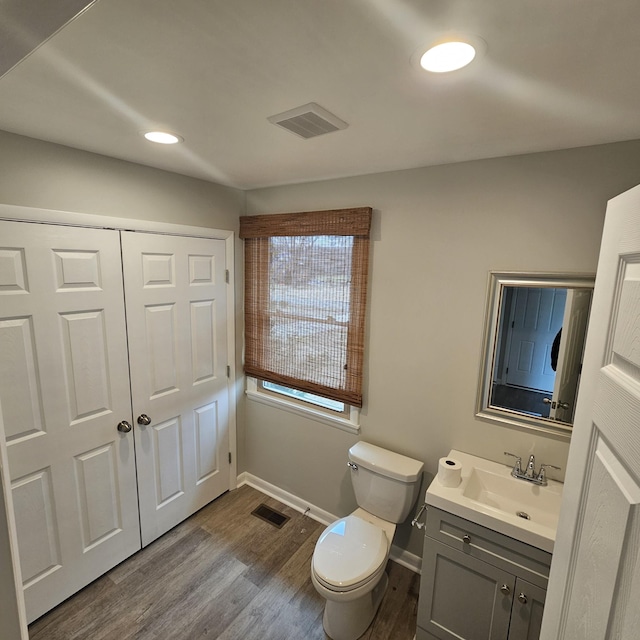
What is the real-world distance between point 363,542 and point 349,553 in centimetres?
10

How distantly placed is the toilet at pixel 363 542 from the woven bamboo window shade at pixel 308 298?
418 millimetres

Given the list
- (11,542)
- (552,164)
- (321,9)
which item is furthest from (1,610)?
(552,164)

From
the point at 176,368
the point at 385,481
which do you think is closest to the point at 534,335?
the point at 385,481

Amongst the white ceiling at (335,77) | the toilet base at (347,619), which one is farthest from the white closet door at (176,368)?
the toilet base at (347,619)

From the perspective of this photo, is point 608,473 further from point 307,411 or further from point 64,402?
point 64,402

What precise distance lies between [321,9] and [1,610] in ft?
4.80

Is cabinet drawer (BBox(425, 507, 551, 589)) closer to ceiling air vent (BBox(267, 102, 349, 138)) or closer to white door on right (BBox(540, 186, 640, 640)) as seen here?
white door on right (BBox(540, 186, 640, 640))

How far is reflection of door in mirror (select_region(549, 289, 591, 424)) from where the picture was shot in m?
1.52

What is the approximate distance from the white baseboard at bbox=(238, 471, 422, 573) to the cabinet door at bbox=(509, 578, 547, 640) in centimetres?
73

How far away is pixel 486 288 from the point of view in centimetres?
172

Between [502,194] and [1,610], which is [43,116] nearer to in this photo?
[1,610]

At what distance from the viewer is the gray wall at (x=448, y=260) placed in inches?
58.8

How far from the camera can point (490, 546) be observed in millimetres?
1432

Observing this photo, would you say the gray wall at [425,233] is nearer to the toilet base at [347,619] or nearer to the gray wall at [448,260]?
the gray wall at [448,260]
